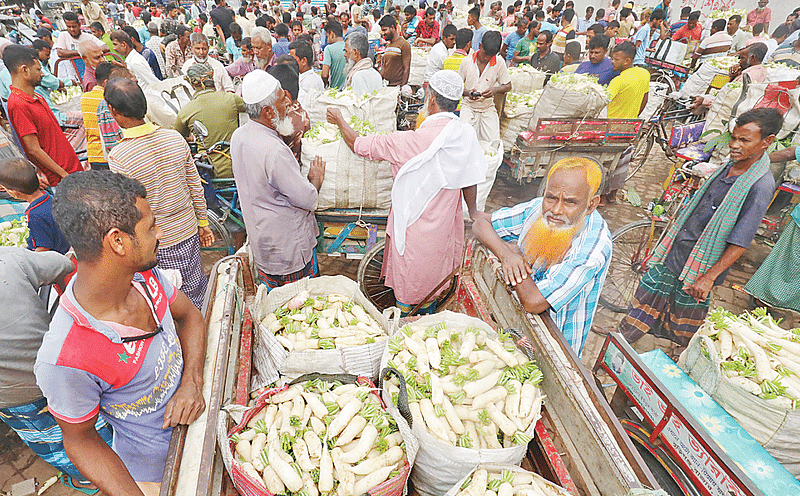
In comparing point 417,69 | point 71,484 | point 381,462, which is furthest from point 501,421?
point 417,69

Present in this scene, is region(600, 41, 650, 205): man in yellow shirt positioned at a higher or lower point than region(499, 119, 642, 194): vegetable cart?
higher

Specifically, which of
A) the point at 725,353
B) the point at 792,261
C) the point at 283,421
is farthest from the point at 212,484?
the point at 792,261

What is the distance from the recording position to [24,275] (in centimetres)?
203

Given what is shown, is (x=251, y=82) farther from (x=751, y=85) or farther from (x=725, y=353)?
(x=751, y=85)

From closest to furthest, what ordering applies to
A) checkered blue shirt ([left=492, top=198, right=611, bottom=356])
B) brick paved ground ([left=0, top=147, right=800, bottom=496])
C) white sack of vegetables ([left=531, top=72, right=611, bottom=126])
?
1. checkered blue shirt ([left=492, top=198, right=611, bottom=356])
2. brick paved ground ([left=0, top=147, right=800, bottom=496])
3. white sack of vegetables ([left=531, top=72, right=611, bottom=126])

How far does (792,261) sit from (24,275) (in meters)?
6.13

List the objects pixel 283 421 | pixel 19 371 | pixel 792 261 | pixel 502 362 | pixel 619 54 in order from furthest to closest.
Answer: pixel 619 54
pixel 792 261
pixel 19 371
pixel 502 362
pixel 283 421

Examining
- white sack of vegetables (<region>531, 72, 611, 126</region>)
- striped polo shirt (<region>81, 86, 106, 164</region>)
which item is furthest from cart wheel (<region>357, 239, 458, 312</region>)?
white sack of vegetables (<region>531, 72, 611, 126</region>)

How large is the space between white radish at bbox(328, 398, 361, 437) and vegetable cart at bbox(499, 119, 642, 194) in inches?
198

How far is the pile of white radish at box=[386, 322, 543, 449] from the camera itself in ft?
5.63

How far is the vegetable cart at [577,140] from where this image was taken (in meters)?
5.61

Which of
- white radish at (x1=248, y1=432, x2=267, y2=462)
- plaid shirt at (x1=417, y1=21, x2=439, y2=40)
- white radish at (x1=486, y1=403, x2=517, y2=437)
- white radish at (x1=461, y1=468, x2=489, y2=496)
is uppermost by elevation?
plaid shirt at (x1=417, y1=21, x2=439, y2=40)

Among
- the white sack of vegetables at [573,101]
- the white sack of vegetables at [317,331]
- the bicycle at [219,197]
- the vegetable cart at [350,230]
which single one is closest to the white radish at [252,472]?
the white sack of vegetables at [317,331]

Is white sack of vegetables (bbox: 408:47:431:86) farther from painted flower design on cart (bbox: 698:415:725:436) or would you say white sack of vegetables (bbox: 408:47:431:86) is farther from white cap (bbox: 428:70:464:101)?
painted flower design on cart (bbox: 698:415:725:436)
